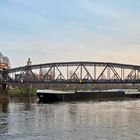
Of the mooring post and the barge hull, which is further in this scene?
the mooring post

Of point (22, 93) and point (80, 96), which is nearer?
point (80, 96)

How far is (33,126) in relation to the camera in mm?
60469

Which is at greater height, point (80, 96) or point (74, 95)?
point (74, 95)

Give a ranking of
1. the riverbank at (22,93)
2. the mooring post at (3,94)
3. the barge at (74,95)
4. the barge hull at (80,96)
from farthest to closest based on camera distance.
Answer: the riverbank at (22,93)
the mooring post at (3,94)
the barge at (74,95)
the barge hull at (80,96)

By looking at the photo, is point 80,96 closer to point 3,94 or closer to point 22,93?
point 22,93

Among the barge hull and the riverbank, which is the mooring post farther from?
the barge hull

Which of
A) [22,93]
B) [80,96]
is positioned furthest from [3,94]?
[80,96]

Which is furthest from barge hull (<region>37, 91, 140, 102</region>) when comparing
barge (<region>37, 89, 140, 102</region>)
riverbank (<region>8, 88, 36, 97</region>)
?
riverbank (<region>8, 88, 36, 97</region>)

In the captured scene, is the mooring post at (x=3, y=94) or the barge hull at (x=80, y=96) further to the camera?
the mooring post at (x=3, y=94)

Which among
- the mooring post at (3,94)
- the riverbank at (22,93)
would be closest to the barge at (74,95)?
the riverbank at (22,93)

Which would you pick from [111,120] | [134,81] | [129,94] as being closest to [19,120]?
[111,120]

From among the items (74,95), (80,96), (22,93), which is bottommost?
(80,96)

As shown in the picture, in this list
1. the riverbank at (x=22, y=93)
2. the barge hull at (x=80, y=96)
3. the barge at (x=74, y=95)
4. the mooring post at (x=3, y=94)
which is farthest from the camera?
the riverbank at (x=22, y=93)

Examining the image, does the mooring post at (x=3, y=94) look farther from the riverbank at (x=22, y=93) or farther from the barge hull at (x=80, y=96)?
the barge hull at (x=80, y=96)
